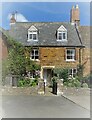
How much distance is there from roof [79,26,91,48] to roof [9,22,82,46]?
752mm

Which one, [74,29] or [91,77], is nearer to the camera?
[91,77]

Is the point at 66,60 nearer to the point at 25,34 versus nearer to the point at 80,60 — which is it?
the point at 80,60

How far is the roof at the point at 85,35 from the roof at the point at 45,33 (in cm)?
75

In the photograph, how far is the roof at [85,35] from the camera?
2811cm

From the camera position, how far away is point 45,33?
1106 inches

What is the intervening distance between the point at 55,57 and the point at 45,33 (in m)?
2.61

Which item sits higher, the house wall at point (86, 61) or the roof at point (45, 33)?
the roof at point (45, 33)

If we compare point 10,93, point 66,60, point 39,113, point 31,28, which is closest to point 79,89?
point 10,93

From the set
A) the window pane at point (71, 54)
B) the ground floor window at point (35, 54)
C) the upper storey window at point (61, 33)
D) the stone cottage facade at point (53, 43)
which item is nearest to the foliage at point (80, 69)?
the stone cottage facade at point (53, 43)

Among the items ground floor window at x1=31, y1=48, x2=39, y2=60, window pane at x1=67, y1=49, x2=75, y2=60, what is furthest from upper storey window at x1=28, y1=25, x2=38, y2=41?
window pane at x1=67, y1=49, x2=75, y2=60

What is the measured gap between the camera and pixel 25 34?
91.5ft

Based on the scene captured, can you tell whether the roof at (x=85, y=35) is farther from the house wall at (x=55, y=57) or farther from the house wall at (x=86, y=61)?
the house wall at (x=55, y=57)

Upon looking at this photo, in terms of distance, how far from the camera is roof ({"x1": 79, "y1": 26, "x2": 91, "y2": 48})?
28109mm

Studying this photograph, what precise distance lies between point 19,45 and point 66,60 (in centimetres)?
492
